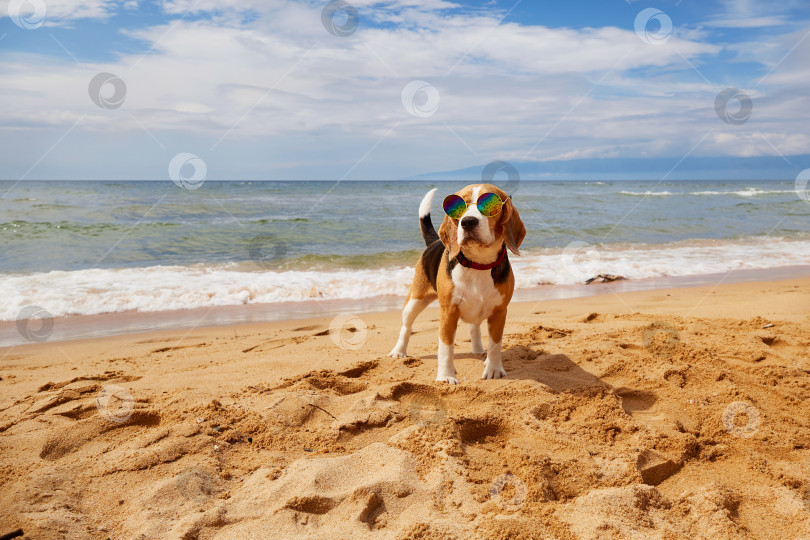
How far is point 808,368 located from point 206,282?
8.09 m

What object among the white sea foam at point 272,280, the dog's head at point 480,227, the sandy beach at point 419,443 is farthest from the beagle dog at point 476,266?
the white sea foam at point 272,280

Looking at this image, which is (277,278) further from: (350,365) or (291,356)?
(350,365)

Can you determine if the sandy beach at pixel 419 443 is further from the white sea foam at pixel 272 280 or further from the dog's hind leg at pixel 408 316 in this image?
the white sea foam at pixel 272 280

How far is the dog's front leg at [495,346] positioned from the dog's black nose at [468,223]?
792mm

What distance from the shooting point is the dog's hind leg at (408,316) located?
4.58 meters

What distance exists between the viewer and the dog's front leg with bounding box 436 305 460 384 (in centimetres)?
387

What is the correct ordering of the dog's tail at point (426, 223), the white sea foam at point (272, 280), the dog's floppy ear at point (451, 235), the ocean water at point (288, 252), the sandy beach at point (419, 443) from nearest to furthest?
the sandy beach at point (419, 443) < the dog's floppy ear at point (451, 235) < the dog's tail at point (426, 223) < the white sea foam at point (272, 280) < the ocean water at point (288, 252)

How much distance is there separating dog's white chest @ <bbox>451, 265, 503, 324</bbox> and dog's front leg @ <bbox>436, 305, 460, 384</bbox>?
0.27ft

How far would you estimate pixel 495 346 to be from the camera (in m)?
4.00

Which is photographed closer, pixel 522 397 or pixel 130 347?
pixel 522 397

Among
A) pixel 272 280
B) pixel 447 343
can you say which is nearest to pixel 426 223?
pixel 447 343

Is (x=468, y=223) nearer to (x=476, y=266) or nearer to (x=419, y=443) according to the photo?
(x=476, y=266)

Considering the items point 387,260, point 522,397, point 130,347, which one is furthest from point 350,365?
point 387,260

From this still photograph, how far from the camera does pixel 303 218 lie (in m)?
20.2
